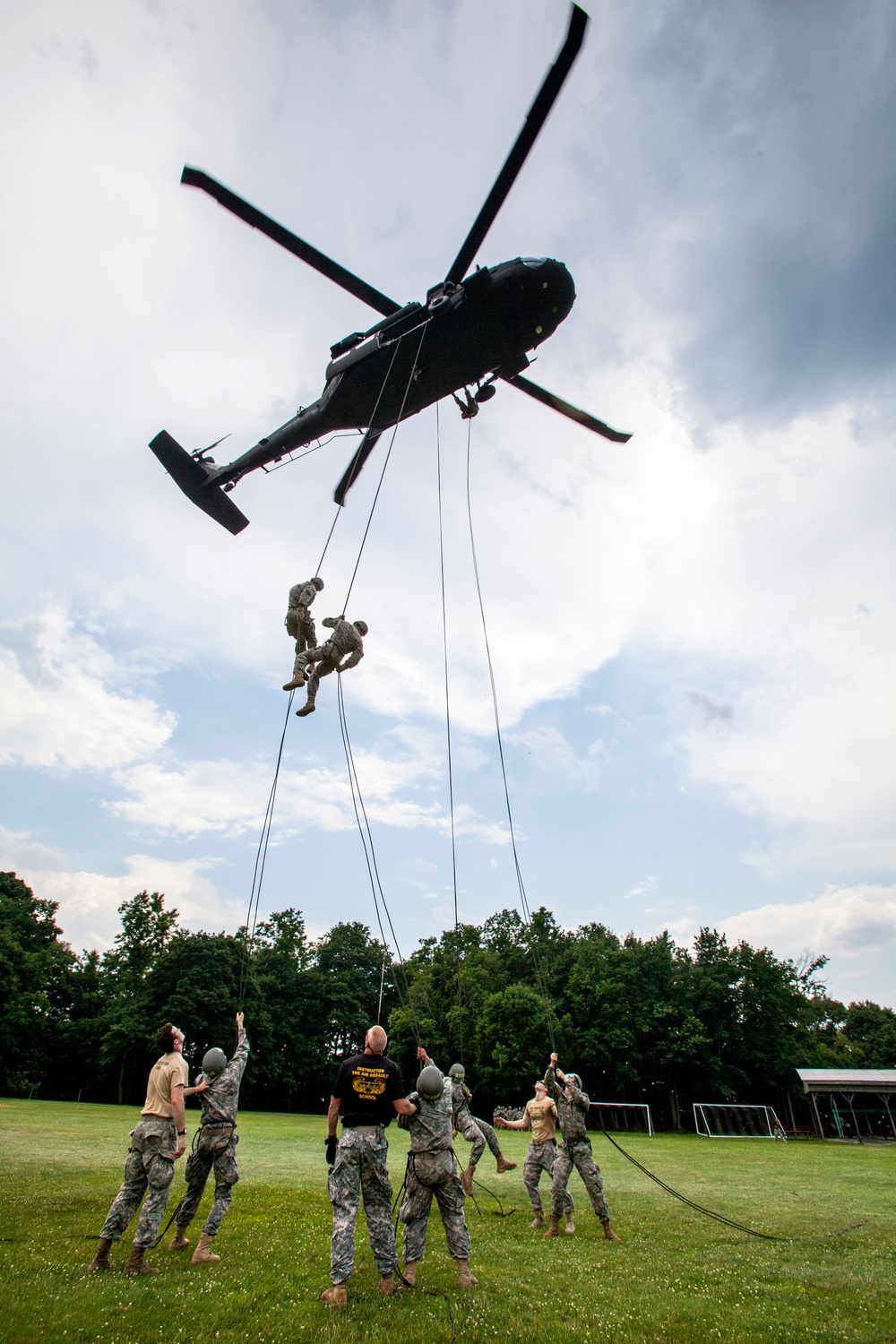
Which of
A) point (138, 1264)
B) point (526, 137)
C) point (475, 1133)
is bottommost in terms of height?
point (138, 1264)

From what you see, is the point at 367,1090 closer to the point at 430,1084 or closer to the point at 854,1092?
the point at 430,1084

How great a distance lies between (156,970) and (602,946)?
2897 centimetres

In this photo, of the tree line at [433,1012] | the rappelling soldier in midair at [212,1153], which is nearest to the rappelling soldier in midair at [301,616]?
the rappelling soldier in midair at [212,1153]

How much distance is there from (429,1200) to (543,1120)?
394 cm

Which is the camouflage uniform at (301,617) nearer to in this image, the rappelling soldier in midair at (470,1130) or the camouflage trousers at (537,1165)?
the rappelling soldier in midair at (470,1130)

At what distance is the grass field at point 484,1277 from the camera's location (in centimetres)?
488

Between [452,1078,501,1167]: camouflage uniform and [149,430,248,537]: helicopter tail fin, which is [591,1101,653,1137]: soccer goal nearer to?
[452,1078,501,1167]: camouflage uniform

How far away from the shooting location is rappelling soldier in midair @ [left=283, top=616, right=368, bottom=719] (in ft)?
30.8

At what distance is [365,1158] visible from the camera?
20.2 ft

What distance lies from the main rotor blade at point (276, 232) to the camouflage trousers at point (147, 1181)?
31.1 ft

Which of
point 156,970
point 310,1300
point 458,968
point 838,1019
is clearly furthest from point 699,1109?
point 838,1019

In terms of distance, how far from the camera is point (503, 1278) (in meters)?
6.36

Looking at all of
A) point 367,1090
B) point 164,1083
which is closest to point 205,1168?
point 164,1083

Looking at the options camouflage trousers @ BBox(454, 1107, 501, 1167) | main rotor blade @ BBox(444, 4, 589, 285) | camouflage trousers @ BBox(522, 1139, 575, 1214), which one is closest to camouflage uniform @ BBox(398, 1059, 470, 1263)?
camouflage trousers @ BBox(522, 1139, 575, 1214)
